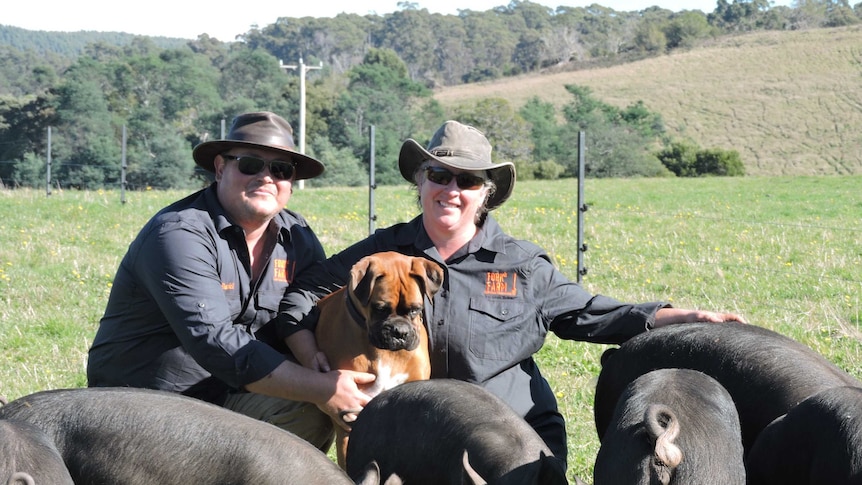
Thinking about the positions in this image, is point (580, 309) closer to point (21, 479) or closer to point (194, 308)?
point (194, 308)

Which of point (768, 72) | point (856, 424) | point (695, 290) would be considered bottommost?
point (695, 290)

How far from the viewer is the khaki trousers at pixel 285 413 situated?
5.03m

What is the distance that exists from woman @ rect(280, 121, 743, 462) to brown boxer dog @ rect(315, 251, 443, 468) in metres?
0.20

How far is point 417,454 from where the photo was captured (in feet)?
12.8

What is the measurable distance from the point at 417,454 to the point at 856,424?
1599mm

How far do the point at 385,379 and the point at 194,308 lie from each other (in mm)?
969

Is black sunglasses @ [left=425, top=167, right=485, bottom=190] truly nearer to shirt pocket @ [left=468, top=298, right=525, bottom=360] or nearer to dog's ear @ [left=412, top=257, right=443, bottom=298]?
dog's ear @ [left=412, top=257, right=443, bottom=298]

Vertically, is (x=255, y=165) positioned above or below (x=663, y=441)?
above

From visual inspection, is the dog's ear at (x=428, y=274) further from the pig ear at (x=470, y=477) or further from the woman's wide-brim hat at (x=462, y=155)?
the pig ear at (x=470, y=477)

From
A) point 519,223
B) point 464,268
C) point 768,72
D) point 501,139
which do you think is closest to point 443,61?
point 768,72

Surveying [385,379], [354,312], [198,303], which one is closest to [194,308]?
[198,303]

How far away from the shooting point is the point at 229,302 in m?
5.02

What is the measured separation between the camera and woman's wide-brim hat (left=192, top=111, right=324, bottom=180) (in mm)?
5078

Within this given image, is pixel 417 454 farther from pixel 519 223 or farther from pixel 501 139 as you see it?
pixel 501 139
